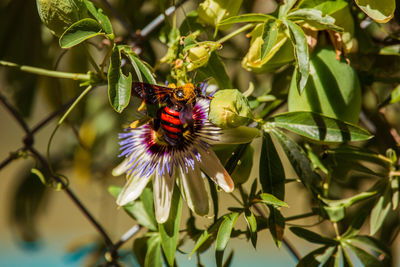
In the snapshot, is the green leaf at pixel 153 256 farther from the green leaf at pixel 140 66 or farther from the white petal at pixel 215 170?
the green leaf at pixel 140 66

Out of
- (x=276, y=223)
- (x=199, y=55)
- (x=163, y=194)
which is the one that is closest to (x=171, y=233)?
(x=163, y=194)

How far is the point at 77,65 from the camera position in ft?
3.91

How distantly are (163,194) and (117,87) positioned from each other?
20cm

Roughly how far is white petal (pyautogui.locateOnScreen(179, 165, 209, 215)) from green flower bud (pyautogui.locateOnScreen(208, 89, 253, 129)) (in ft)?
0.41

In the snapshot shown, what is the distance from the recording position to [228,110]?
566 mm

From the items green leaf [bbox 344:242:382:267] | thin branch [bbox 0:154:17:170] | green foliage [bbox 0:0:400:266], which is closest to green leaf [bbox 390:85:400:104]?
green foliage [bbox 0:0:400:266]

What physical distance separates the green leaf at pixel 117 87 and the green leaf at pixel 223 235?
0.72ft

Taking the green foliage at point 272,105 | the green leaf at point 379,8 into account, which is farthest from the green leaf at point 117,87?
the green leaf at point 379,8

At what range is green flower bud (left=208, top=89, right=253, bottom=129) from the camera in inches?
22.3

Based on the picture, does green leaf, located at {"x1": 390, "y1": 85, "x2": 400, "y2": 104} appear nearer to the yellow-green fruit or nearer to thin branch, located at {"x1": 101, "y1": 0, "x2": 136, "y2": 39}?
the yellow-green fruit

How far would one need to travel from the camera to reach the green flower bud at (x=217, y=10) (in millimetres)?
701

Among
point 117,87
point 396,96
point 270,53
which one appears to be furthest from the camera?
point 396,96

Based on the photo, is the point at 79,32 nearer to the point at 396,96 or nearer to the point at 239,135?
the point at 239,135

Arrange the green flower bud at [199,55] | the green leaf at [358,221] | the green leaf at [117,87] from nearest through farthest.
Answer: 1. the green leaf at [117,87]
2. the green flower bud at [199,55]
3. the green leaf at [358,221]
